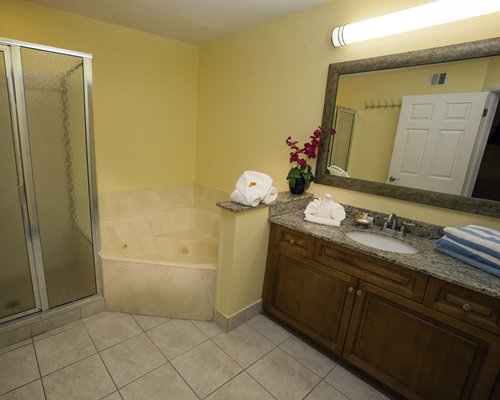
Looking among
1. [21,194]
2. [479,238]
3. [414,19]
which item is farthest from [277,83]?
[21,194]

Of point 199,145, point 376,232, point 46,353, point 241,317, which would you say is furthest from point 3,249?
point 376,232

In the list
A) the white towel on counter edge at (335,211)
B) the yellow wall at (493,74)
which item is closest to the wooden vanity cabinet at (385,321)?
the white towel on counter edge at (335,211)

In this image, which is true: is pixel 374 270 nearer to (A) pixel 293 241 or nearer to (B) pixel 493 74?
(A) pixel 293 241

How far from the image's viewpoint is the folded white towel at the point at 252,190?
170cm

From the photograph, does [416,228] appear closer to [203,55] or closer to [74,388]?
[74,388]

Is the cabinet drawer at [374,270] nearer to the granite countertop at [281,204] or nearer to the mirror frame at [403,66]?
the granite countertop at [281,204]

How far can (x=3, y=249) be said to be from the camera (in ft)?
5.62

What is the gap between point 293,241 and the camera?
1750 millimetres

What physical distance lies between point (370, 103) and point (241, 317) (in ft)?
5.69

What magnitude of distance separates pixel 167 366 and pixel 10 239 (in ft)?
A: 4.19

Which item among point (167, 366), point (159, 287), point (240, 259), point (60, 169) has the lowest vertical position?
point (167, 366)

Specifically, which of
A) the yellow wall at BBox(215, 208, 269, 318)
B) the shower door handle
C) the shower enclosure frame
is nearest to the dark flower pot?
the yellow wall at BBox(215, 208, 269, 318)

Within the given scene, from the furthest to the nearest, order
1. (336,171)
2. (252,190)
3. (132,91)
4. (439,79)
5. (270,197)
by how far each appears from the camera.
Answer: (132,91) < (336,171) < (270,197) < (252,190) < (439,79)

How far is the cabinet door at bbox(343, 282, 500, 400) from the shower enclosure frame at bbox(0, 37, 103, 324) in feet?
5.93
